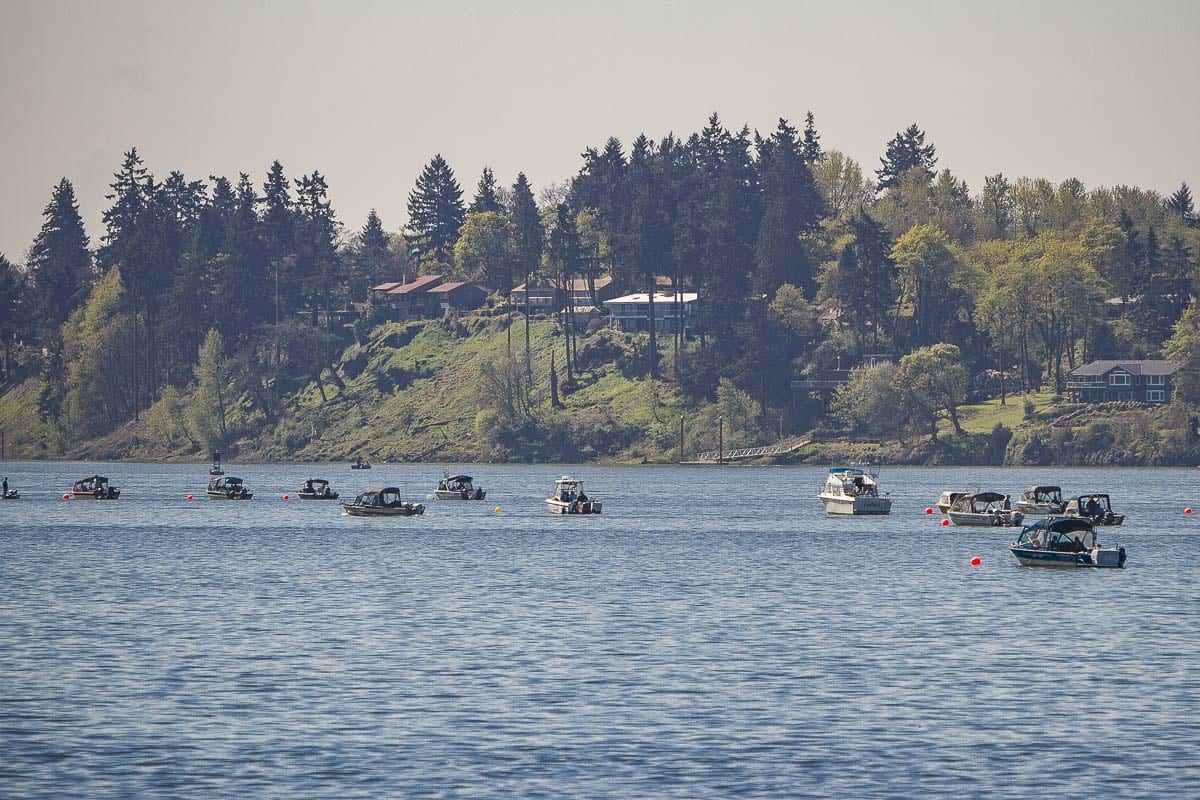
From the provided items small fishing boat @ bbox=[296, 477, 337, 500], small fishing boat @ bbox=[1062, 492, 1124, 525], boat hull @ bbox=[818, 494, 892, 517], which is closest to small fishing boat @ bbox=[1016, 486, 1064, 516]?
small fishing boat @ bbox=[1062, 492, 1124, 525]

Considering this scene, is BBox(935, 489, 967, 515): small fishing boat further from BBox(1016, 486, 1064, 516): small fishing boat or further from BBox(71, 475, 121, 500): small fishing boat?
BBox(71, 475, 121, 500): small fishing boat

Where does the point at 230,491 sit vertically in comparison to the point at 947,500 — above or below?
above

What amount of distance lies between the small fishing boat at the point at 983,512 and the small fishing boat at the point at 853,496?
11233mm

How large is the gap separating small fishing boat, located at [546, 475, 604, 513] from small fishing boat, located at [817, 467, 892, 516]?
21.9 meters

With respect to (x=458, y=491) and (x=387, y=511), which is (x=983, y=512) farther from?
(x=458, y=491)

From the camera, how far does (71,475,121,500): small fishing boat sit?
192m

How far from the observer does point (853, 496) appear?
6447 inches

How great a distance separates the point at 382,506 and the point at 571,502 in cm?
1690

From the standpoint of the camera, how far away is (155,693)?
189ft

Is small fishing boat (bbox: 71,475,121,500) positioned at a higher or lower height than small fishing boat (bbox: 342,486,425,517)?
higher

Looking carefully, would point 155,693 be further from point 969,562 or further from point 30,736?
point 969,562

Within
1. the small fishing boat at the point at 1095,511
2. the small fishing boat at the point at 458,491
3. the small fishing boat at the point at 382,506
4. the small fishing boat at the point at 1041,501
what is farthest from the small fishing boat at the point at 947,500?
the small fishing boat at the point at 458,491

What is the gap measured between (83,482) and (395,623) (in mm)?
128832

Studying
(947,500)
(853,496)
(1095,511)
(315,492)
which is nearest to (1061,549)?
(1095,511)
